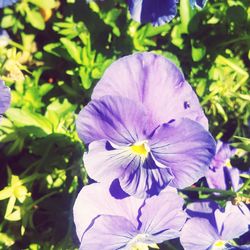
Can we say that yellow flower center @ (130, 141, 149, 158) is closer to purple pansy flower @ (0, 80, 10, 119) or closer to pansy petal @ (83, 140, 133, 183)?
pansy petal @ (83, 140, 133, 183)

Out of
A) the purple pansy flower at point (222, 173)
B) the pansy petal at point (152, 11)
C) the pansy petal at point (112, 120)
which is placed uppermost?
the pansy petal at point (152, 11)

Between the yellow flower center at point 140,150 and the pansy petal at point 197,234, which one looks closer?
the yellow flower center at point 140,150

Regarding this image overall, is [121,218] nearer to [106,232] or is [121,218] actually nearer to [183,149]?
[106,232]

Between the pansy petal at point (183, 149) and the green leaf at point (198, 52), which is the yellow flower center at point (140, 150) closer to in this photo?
the pansy petal at point (183, 149)

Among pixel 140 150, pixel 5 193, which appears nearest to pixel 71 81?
pixel 5 193

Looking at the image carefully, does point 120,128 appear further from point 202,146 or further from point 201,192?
point 201,192

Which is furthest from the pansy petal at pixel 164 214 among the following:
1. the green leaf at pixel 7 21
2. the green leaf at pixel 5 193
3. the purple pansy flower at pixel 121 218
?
the green leaf at pixel 7 21

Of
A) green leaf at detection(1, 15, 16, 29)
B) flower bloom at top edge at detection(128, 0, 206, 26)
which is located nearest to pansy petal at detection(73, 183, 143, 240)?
flower bloom at top edge at detection(128, 0, 206, 26)
